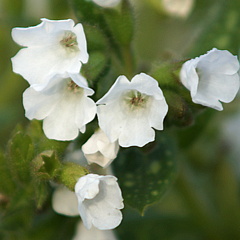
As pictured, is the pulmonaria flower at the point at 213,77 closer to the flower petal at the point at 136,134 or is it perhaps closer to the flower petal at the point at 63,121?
the flower petal at the point at 136,134

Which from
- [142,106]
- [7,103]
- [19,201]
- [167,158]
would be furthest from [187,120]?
[7,103]

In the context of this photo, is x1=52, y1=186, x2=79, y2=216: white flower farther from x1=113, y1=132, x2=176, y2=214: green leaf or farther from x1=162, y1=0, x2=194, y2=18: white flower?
x1=162, y1=0, x2=194, y2=18: white flower

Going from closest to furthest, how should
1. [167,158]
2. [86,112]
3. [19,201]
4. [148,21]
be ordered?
[86,112] → [19,201] → [167,158] → [148,21]

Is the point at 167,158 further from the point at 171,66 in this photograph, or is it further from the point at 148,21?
the point at 148,21

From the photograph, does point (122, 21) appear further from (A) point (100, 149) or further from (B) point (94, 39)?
(A) point (100, 149)

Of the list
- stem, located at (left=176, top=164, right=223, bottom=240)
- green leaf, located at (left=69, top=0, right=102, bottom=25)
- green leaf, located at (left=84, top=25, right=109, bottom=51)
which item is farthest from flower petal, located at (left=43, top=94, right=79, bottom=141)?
stem, located at (left=176, top=164, right=223, bottom=240)
